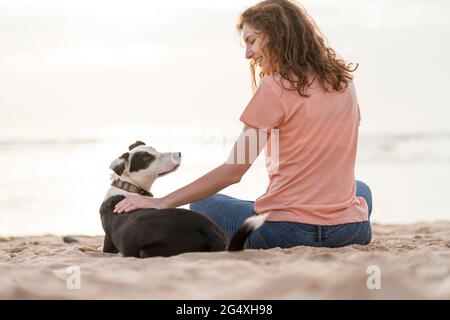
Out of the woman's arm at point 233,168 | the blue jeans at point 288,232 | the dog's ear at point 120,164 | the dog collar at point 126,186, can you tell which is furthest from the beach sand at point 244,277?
the dog's ear at point 120,164

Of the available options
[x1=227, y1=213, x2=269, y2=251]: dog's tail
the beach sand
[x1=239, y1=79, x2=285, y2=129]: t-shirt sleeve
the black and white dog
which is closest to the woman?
[x1=239, y1=79, x2=285, y2=129]: t-shirt sleeve

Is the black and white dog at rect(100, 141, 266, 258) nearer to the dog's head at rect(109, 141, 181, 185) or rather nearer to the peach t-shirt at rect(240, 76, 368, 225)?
the peach t-shirt at rect(240, 76, 368, 225)

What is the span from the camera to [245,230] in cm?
352

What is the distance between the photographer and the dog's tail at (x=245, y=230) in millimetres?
3467

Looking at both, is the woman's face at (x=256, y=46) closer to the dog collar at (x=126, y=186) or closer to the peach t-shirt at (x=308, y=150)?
the peach t-shirt at (x=308, y=150)

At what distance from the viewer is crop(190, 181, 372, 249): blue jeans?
4000mm

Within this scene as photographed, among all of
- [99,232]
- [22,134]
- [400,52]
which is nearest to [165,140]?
[22,134]

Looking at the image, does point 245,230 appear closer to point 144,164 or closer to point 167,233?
point 167,233

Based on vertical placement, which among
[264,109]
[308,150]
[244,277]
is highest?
[264,109]

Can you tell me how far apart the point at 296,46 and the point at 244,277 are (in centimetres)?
147

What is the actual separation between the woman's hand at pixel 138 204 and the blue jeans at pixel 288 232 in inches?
17.8

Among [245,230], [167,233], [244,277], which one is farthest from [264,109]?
[244,277]

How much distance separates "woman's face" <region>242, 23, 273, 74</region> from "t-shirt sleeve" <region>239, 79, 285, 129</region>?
292mm
